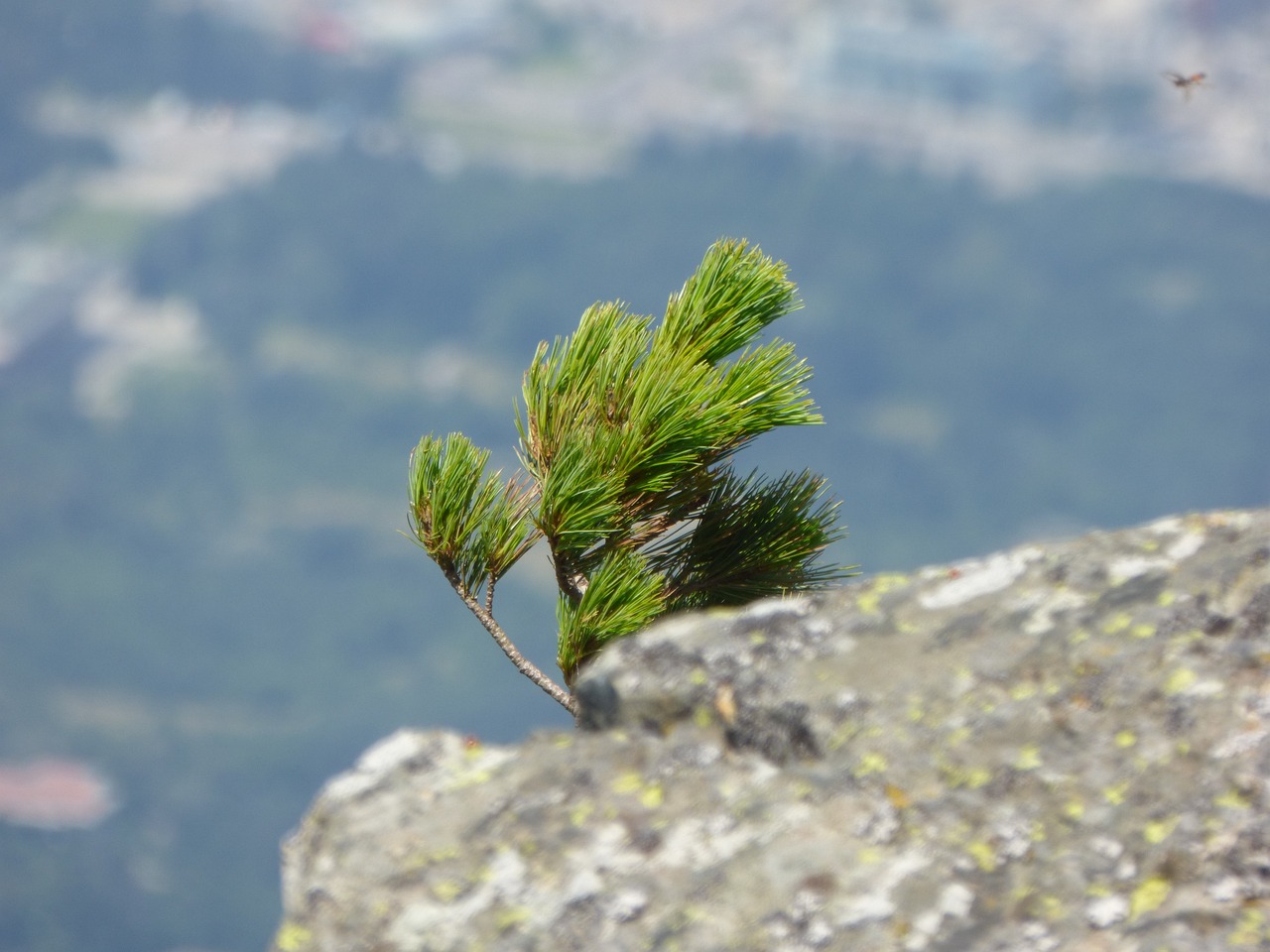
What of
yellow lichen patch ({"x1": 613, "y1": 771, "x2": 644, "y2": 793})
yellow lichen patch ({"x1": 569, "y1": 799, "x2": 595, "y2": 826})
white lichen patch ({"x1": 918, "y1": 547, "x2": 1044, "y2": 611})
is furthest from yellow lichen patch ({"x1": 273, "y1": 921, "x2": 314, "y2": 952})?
white lichen patch ({"x1": 918, "y1": 547, "x2": 1044, "y2": 611})

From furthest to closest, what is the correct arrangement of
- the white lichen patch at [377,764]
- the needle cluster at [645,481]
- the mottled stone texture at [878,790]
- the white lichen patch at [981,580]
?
1. the needle cluster at [645,481]
2. the white lichen patch at [981,580]
3. the white lichen patch at [377,764]
4. the mottled stone texture at [878,790]

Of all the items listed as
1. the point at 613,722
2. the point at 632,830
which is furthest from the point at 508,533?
the point at 632,830

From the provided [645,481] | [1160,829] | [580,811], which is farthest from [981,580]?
[645,481]

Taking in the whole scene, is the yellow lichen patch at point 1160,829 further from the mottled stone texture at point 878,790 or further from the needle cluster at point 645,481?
the needle cluster at point 645,481

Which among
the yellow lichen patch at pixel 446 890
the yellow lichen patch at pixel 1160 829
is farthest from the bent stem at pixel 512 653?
the yellow lichen patch at pixel 1160 829

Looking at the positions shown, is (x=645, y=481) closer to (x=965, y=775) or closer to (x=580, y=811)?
(x=580, y=811)

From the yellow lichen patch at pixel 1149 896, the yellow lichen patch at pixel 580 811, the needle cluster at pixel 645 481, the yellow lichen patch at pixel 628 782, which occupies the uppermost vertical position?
the needle cluster at pixel 645 481

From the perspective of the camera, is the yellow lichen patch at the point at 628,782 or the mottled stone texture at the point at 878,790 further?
the yellow lichen patch at the point at 628,782
